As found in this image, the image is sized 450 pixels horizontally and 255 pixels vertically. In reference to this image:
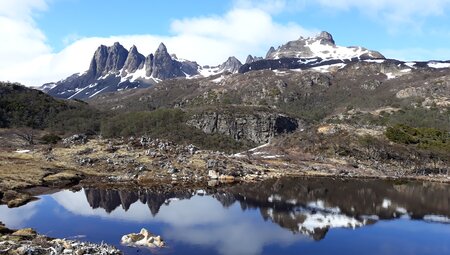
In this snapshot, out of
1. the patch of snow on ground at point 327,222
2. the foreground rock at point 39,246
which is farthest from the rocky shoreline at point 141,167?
the patch of snow on ground at point 327,222

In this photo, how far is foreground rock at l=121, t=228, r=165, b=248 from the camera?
51562 mm

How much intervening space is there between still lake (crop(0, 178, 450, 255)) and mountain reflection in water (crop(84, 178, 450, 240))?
182 millimetres

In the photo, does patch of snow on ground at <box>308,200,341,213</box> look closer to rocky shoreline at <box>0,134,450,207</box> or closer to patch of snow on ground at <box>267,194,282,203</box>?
patch of snow on ground at <box>267,194,282,203</box>

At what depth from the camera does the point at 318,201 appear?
85000 millimetres

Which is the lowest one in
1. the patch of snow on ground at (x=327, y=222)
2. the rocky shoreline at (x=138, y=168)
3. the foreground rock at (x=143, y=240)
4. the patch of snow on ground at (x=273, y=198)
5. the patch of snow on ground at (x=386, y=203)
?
the patch of snow on ground at (x=327, y=222)

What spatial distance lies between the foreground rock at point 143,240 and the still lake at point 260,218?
49.3 inches

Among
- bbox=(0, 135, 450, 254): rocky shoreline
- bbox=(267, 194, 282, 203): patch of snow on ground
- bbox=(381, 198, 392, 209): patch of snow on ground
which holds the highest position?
bbox=(0, 135, 450, 254): rocky shoreline

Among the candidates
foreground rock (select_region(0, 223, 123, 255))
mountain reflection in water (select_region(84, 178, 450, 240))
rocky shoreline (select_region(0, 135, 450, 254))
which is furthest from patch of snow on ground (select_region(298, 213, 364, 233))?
rocky shoreline (select_region(0, 135, 450, 254))

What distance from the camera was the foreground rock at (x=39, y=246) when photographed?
4268 cm

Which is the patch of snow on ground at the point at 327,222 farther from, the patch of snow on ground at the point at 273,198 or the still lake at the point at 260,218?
the patch of snow on ground at the point at 273,198

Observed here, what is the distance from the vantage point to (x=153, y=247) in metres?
Answer: 51.0

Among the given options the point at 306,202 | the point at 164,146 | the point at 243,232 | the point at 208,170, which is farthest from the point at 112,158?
the point at 243,232

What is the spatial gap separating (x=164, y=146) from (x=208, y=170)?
74.0 feet

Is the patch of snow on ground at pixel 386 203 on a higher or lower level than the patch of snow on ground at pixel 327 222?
higher
